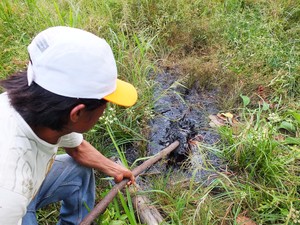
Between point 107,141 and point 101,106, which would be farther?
point 107,141

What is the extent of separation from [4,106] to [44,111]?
0.64 feet

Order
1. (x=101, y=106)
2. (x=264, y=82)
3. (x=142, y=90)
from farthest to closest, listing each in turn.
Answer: (x=264, y=82) < (x=142, y=90) < (x=101, y=106)

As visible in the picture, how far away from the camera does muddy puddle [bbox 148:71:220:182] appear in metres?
2.33

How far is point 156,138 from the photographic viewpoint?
2537mm

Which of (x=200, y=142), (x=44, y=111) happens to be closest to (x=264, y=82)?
(x=200, y=142)

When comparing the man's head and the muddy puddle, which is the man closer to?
the man's head

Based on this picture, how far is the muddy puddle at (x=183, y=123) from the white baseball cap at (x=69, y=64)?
1140mm

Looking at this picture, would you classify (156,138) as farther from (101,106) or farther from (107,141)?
(101,106)

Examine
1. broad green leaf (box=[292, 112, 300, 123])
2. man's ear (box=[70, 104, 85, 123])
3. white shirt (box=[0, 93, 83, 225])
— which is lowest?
broad green leaf (box=[292, 112, 300, 123])

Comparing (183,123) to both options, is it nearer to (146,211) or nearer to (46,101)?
(146,211)

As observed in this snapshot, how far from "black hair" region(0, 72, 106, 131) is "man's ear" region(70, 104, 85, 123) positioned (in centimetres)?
1

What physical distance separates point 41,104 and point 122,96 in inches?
13.2

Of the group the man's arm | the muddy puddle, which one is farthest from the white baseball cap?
the muddy puddle

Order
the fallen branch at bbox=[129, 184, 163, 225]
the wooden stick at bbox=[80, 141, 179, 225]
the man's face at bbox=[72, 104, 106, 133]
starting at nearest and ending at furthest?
the man's face at bbox=[72, 104, 106, 133], the wooden stick at bbox=[80, 141, 179, 225], the fallen branch at bbox=[129, 184, 163, 225]
